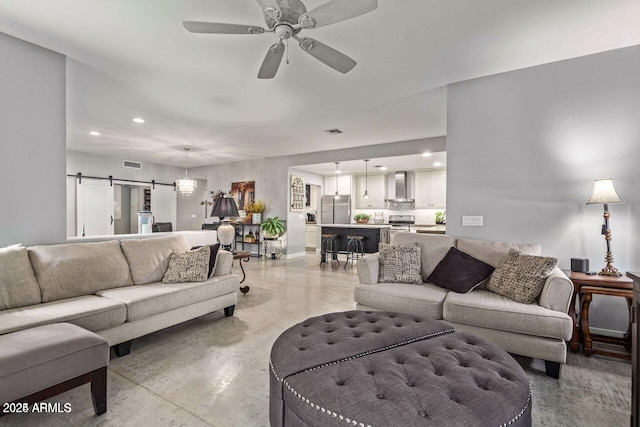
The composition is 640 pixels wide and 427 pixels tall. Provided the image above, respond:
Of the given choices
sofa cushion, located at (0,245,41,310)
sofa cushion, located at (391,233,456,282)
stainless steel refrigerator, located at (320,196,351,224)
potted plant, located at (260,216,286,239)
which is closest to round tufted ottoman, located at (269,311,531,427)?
sofa cushion, located at (391,233,456,282)

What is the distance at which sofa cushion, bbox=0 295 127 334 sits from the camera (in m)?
2.00

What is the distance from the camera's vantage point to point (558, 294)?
228 cm

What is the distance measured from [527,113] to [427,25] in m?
1.62

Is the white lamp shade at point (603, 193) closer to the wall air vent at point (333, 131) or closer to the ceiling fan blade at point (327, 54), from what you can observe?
the ceiling fan blade at point (327, 54)

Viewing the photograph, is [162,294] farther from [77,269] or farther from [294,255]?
[294,255]

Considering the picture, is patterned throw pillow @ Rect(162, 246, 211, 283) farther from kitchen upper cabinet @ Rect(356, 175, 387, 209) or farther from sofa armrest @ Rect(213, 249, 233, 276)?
kitchen upper cabinet @ Rect(356, 175, 387, 209)

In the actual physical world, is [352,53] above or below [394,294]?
above

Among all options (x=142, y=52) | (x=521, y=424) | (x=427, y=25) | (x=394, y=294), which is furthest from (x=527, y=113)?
(x=142, y=52)

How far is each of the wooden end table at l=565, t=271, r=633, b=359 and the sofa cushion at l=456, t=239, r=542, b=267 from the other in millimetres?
365

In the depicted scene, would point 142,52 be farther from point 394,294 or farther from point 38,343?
point 394,294

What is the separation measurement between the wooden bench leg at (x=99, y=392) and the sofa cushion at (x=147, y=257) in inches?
54.8

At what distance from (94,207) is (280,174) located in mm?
4761

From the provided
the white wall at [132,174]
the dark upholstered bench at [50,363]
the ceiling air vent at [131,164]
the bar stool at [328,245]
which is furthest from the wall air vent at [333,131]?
the ceiling air vent at [131,164]

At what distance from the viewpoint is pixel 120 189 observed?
8.78 meters
